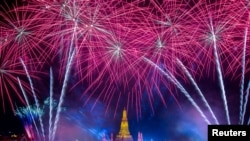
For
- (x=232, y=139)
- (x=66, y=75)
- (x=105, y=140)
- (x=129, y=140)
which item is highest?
(x=129, y=140)

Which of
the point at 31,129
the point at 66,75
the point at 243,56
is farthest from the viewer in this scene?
the point at 31,129

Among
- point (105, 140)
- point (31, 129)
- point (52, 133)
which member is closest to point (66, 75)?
point (52, 133)

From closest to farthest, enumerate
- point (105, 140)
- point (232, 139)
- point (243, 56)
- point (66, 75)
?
point (232, 139), point (243, 56), point (66, 75), point (105, 140)

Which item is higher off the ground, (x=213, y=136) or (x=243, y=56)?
(x=243, y=56)

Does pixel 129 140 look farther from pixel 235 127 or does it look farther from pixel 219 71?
pixel 235 127

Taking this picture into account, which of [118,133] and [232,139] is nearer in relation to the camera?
[232,139]

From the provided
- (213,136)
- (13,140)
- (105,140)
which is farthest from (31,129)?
(213,136)

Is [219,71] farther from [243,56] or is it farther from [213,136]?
[213,136]

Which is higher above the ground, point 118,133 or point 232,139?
point 118,133

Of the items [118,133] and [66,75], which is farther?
[118,133]
